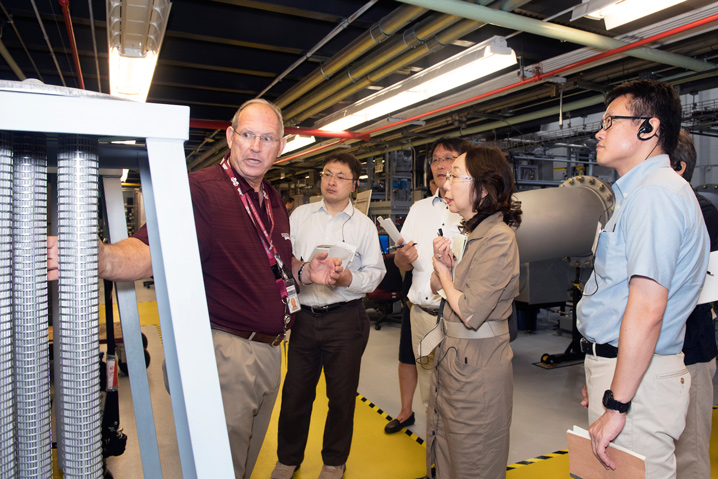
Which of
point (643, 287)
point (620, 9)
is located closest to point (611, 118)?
point (643, 287)

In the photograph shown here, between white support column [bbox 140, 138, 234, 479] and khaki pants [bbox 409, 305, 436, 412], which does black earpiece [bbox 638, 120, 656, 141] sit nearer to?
white support column [bbox 140, 138, 234, 479]

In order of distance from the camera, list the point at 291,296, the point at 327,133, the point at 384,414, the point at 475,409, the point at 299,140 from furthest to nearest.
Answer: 1. the point at 299,140
2. the point at 327,133
3. the point at 384,414
4. the point at 475,409
5. the point at 291,296

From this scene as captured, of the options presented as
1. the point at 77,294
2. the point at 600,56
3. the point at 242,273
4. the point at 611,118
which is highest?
the point at 600,56

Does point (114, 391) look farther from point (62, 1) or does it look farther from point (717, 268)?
point (717, 268)

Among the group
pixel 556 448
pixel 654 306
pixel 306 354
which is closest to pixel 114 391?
pixel 306 354

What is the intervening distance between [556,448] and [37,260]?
10.4 ft

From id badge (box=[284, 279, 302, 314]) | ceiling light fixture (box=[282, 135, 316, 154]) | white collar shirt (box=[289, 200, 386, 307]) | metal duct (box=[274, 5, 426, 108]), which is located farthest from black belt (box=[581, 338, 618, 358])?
ceiling light fixture (box=[282, 135, 316, 154])

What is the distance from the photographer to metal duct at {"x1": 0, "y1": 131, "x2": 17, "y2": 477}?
0.69m

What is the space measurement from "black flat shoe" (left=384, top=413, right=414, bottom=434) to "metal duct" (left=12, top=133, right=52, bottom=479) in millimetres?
2764

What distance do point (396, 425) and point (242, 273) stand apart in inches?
84.5

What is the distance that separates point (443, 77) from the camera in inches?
140

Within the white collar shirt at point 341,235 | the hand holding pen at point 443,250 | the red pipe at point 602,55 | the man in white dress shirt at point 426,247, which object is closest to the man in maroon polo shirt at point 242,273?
the hand holding pen at point 443,250

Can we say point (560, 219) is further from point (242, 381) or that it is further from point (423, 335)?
point (242, 381)

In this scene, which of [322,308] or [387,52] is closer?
[322,308]
